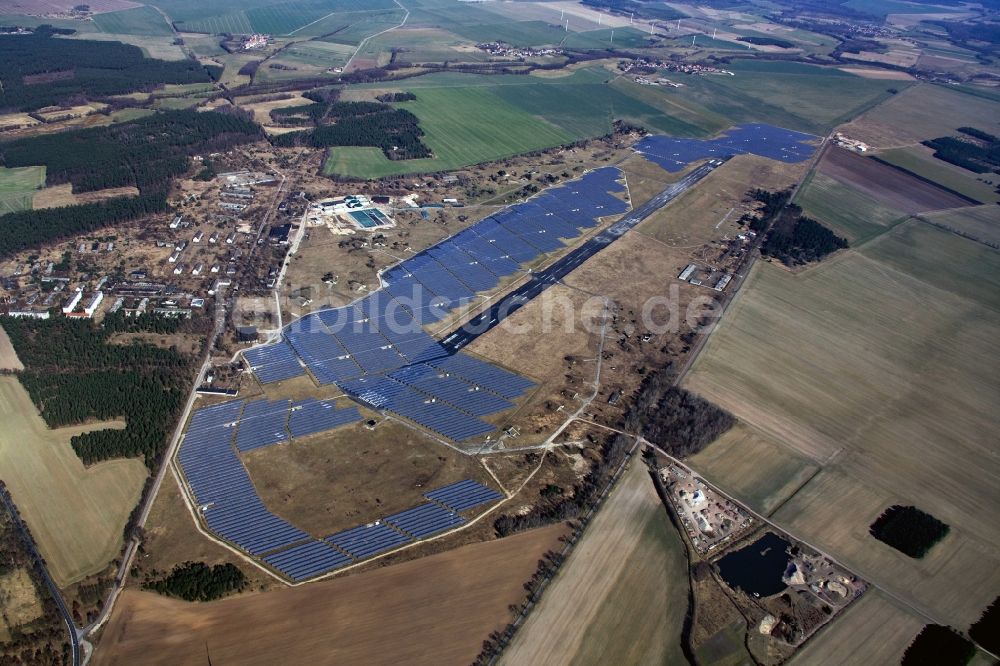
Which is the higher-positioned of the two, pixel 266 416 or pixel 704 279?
pixel 704 279

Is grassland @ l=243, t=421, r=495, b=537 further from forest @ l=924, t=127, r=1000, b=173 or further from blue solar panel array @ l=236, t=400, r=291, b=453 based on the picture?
forest @ l=924, t=127, r=1000, b=173

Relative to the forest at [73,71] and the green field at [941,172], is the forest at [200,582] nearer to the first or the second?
the forest at [73,71]

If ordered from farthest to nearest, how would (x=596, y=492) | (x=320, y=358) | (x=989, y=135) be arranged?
(x=989, y=135), (x=320, y=358), (x=596, y=492)

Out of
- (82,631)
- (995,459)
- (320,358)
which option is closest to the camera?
(82,631)

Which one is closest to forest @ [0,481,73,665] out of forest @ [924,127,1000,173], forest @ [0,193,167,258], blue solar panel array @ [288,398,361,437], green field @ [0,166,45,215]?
blue solar panel array @ [288,398,361,437]

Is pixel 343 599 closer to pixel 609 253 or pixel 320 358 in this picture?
pixel 320 358

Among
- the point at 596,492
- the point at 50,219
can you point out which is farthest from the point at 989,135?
the point at 50,219

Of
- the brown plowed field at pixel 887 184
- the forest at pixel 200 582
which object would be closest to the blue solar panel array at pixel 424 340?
the forest at pixel 200 582

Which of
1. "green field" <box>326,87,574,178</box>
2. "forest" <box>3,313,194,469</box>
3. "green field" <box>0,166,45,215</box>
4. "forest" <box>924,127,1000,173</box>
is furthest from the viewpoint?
"forest" <box>924,127,1000,173</box>

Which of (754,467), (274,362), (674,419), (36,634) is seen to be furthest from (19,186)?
(754,467)
